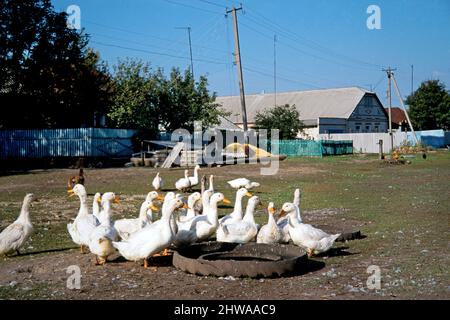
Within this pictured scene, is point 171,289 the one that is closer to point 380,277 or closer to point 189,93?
point 380,277

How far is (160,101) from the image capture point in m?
47.8

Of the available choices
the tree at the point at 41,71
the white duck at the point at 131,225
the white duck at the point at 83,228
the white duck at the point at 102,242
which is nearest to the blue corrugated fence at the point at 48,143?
the tree at the point at 41,71

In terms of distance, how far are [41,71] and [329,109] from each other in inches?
1549

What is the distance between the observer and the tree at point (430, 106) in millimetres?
75750

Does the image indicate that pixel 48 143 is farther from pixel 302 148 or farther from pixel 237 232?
pixel 237 232

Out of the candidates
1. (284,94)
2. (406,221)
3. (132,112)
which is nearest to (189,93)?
(132,112)

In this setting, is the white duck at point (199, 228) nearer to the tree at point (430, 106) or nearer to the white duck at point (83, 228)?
the white duck at point (83, 228)

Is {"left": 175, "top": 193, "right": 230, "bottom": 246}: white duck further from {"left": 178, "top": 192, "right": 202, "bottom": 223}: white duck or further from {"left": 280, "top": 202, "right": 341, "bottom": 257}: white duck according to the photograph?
{"left": 280, "top": 202, "right": 341, "bottom": 257}: white duck

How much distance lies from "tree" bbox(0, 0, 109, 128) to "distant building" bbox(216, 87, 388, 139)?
1110 inches

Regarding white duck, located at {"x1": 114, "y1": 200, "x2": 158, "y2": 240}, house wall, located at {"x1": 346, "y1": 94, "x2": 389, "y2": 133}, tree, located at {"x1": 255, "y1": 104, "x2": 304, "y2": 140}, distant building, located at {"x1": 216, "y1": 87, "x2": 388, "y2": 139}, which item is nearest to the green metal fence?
tree, located at {"x1": 255, "y1": 104, "x2": 304, "y2": 140}

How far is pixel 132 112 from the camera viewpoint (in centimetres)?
4538

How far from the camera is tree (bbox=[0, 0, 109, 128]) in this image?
34062mm

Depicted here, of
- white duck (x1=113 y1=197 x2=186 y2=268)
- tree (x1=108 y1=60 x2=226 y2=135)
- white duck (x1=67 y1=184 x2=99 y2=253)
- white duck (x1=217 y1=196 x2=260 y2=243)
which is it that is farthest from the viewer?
tree (x1=108 y1=60 x2=226 y2=135)
